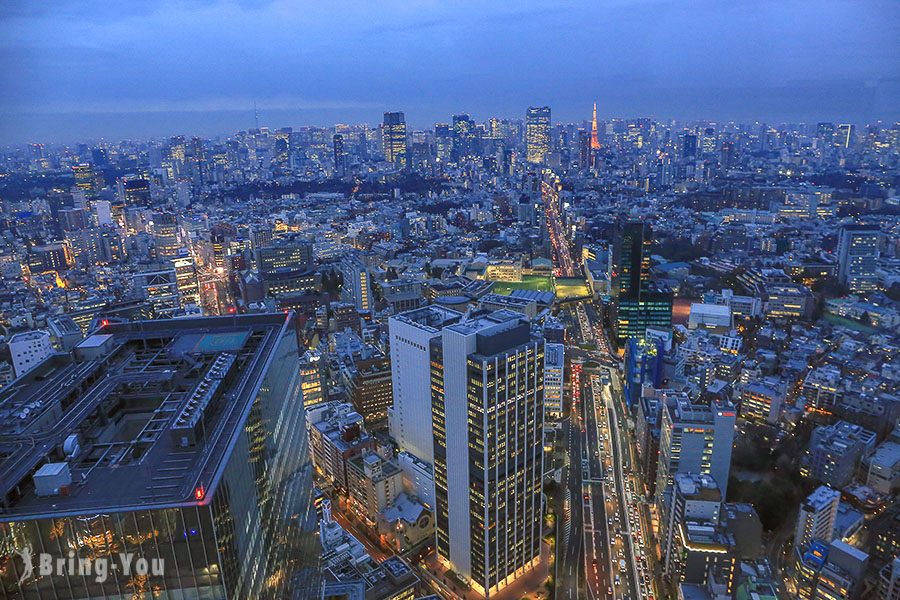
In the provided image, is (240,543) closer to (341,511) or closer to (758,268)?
(341,511)

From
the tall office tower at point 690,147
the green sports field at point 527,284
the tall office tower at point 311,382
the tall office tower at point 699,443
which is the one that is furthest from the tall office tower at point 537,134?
the tall office tower at point 699,443

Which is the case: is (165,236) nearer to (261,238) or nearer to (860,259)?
(261,238)

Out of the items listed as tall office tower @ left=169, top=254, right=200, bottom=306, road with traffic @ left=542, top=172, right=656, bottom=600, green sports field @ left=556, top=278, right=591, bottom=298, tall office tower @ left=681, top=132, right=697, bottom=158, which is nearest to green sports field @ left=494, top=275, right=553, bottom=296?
green sports field @ left=556, top=278, right=591, bottom=298

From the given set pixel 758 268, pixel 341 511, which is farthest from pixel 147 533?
pixel 758 268

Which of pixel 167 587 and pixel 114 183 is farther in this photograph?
pixel 114 183

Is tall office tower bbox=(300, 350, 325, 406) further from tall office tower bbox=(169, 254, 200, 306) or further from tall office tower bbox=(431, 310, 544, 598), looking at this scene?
tall office tower bbox=(169, 254, 200, 306)

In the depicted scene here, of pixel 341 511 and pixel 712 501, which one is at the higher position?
pixel 712 501

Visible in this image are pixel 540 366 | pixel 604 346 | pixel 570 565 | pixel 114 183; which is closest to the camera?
pixel 540 366
